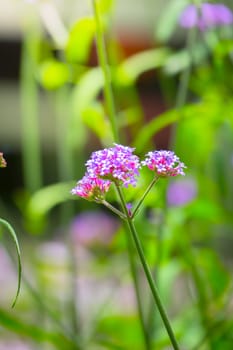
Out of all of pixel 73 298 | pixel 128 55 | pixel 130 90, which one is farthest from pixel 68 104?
pixel 128 55

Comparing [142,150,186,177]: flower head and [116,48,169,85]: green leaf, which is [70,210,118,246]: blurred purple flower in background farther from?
[142,150,186,177]: flower head

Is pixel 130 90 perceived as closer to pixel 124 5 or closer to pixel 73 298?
pixel 73 298

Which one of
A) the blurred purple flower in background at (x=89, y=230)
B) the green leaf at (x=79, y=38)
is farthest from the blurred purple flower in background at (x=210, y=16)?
the blurred purple flower in background at (x=89, y=230)

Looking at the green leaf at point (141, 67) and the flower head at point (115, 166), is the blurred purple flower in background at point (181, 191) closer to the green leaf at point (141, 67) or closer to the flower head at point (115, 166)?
the green leaf at point (141, 67)

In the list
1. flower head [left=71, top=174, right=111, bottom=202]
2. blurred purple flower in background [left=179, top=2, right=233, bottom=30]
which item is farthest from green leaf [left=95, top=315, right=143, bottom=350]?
flower head [left=71, top=174, right=111, bottom=202]

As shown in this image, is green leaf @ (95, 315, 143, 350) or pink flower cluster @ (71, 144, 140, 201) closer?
pink flower cluster @ (71, 144, 140, 201)

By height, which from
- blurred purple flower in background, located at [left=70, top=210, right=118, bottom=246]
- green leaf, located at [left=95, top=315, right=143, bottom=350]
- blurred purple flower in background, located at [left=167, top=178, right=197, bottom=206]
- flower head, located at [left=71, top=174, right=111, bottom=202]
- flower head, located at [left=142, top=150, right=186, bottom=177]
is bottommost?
flower head, located at [left=71, top=174, right=111, bottom=202]

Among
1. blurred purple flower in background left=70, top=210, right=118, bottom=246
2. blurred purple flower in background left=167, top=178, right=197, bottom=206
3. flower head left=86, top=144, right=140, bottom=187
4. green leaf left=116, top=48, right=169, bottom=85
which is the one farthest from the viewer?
blurred purple flower in background left=70, top=210, right=118, bottom=246

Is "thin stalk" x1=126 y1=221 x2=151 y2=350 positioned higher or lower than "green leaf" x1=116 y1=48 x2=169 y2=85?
lower

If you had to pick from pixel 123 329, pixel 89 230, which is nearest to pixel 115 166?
pixel 123 329
